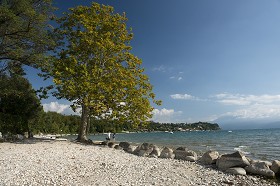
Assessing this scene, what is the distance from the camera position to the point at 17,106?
30359 millimetres

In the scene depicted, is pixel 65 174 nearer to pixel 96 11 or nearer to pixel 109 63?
pixel 109 63

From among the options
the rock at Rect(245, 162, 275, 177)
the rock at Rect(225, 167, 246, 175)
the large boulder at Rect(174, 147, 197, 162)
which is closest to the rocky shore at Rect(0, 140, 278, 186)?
the rock at Rect(225, 167, 246, 175)

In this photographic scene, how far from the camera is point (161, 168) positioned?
13.4m

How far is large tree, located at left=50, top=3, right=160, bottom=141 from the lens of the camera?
23.3 meters

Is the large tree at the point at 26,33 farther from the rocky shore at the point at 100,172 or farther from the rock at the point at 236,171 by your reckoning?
the rock at the point at 236,171

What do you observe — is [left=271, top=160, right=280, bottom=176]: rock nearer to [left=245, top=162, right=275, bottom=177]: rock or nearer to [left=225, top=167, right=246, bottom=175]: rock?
[left=245, top=162, right=275, bottom=177]: rock

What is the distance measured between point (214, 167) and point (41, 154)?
33.5 ft

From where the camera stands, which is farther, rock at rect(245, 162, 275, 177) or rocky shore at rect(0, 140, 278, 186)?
rock at rect(245, 162, 275, 177)

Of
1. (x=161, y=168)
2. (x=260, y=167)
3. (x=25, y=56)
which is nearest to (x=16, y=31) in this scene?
(x=25, y=56)

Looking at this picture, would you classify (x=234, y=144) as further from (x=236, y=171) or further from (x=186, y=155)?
(x=236, y=171)

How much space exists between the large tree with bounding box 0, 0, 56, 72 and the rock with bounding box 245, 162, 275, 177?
19336mm

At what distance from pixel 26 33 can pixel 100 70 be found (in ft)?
24.9

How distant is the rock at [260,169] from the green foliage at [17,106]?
70.9 feet

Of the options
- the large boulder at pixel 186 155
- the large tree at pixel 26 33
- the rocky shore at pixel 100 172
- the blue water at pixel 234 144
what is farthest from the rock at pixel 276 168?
the large tree at pixel 26 33
